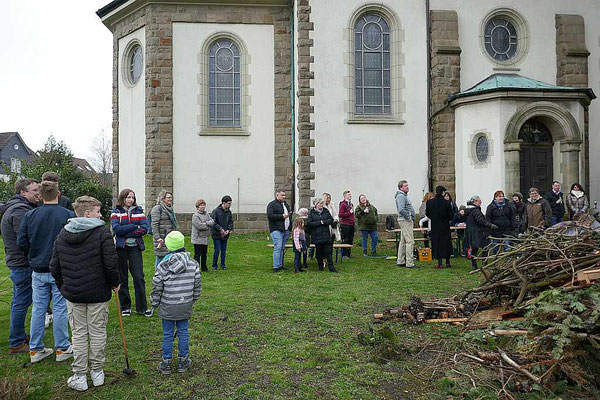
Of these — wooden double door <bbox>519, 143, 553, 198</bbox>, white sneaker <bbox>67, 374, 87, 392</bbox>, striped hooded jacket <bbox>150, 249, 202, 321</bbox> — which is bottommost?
white sneaker <bbox>67, 374, 87, 392</bbox>

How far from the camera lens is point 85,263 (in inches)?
194

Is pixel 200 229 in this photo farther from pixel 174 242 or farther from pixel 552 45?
pixel 552 45

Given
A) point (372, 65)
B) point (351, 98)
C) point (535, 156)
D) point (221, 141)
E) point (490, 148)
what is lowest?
point (535, 156)

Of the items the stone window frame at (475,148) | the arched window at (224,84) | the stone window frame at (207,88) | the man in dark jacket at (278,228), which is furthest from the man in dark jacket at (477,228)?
the arched window at (224,84)

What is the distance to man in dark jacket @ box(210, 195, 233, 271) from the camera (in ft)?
38.1

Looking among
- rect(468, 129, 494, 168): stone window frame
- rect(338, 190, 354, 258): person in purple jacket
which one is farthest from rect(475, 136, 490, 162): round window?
rect(338, 190, 354, 258): person in purple jacket

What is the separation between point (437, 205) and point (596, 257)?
5338 millimetres

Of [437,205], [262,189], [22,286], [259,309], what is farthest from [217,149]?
[22,286]

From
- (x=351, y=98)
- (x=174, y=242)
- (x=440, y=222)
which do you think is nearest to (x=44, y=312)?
(x=174, y=242)

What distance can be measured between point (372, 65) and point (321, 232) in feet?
26.1

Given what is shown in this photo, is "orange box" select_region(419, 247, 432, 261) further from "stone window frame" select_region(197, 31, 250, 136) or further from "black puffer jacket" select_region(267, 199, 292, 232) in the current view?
"stone window frame" select_region(197, 31, 250, 136)

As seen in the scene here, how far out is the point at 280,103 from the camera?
737 inches

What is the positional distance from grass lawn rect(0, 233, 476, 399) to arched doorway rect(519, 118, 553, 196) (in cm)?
708

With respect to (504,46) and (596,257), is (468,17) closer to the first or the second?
(504,46)
